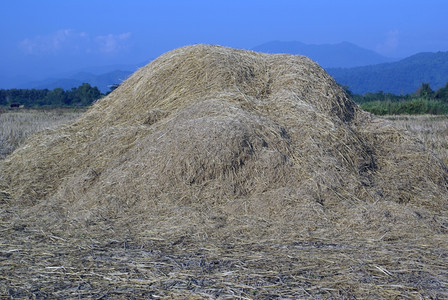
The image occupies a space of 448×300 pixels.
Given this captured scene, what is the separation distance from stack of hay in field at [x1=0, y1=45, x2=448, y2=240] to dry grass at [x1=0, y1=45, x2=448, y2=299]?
0.08 ft

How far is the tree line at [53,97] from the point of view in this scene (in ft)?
127

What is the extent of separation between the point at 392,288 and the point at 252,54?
6.04 meters

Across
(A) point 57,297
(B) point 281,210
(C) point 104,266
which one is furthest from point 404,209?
(A) point 57,297

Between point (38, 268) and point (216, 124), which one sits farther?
point (216, 124)

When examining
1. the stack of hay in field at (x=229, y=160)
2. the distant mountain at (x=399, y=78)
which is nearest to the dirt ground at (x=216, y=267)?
the stack of hay in field at (x=229, y=160)

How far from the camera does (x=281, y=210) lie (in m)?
5.66

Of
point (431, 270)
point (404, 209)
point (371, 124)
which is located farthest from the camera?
point (371, 124)

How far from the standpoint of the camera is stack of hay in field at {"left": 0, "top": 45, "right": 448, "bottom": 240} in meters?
5.69

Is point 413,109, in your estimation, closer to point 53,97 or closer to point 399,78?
point 53,97

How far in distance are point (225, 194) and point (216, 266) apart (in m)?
1.78

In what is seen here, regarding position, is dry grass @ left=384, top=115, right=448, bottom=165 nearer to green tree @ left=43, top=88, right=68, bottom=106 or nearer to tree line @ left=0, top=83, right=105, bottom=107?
tree line @ left=0, top=83, right=105, bottom=107

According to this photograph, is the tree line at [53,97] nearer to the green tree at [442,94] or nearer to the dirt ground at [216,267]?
the green tree at [442,94]

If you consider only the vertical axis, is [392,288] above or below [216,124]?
below

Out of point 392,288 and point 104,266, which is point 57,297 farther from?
point 392,288
